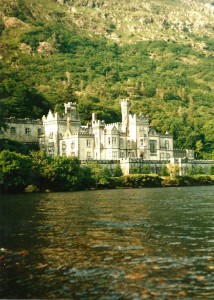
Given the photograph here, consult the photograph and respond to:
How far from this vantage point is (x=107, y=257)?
1972 cm

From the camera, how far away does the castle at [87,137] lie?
95.0m

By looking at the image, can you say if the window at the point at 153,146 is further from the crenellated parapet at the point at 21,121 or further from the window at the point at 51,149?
the crenellated parapet at the point at 21,121

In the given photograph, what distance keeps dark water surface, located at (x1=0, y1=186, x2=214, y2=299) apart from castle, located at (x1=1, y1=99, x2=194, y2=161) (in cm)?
6166

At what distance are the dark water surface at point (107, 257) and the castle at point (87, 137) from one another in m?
61.7

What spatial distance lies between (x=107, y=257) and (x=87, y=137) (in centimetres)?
7587

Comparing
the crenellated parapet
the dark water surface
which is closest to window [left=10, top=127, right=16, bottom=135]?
the crenellated parapet

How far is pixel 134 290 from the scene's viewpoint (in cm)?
1513

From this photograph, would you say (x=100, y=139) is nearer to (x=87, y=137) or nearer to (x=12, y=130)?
(x=87, y=137)

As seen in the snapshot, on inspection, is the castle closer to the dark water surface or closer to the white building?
the white building

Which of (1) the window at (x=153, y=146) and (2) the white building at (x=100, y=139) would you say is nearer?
(2) the white building at (x=100, y=139)

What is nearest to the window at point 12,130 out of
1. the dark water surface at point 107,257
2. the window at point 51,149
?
the window at point 51,149

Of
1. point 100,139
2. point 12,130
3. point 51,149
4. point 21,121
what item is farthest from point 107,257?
point 21,121

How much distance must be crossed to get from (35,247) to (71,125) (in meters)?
77.4

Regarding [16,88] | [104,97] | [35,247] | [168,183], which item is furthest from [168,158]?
[35,247]
